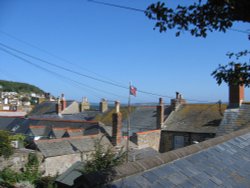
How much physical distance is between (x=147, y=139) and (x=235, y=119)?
9.68m

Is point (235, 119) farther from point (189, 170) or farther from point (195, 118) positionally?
point (189, 170)

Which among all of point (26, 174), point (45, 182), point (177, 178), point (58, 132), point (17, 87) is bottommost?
point (45, 182)

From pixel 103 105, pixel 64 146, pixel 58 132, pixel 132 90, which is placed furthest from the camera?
pixel 103 105

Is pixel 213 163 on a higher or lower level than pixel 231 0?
lower

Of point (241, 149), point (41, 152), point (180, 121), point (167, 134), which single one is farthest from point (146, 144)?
point (241, 149)

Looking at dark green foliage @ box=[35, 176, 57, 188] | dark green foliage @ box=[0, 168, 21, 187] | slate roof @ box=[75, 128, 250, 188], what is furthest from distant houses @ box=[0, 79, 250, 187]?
slate roof @ box=[75, 128, 250, 188]

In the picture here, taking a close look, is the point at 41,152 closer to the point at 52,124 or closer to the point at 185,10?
the point at 52,124

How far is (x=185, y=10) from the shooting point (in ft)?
13.9

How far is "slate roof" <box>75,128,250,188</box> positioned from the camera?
389cm

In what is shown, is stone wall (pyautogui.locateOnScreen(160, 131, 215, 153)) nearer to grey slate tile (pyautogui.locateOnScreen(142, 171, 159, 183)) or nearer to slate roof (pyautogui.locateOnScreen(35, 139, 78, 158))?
slate roof (pyautogui.locateOnScreen(35, 139, 78, 158))

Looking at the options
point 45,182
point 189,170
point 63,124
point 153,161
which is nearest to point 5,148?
point 45,182

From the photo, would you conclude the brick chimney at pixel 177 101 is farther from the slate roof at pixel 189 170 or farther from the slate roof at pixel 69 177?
the slate roof at pixel 189 170

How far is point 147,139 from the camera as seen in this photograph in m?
27.9

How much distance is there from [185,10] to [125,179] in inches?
97.6
